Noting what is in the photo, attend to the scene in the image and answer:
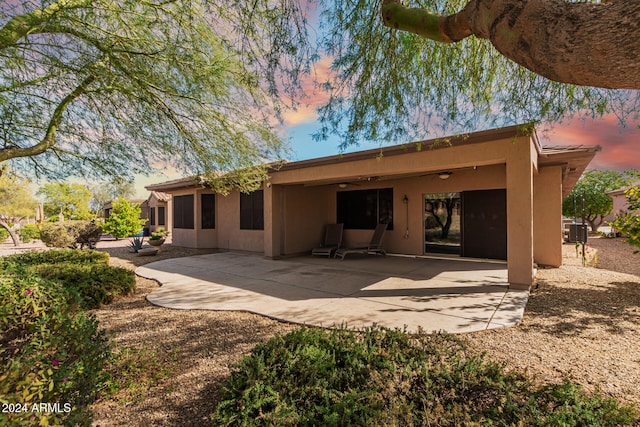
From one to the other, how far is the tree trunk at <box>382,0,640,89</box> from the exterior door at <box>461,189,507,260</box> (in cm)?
866

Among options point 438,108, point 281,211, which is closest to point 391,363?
point 438,108

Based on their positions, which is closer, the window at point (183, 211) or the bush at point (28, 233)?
the window at point (183, 211)

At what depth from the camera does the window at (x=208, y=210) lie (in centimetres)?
1376

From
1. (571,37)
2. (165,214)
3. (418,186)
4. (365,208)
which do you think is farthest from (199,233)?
(165,214)

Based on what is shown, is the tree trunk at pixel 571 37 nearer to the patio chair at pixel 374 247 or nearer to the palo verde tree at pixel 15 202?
the patio chair at pixel 374 247

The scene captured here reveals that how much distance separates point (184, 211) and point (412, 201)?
10717mm

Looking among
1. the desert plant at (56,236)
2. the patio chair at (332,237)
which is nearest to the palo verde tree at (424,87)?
the patio chair at (332,237)

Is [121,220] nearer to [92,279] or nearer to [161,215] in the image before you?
[161,215]

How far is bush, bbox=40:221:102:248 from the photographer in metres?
13.3

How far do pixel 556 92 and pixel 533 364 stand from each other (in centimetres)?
413

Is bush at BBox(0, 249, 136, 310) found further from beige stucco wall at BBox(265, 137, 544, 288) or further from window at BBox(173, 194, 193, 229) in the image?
window at BBox(173, 194, 193, 229)

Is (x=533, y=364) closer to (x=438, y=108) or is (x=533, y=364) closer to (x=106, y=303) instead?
(x=438, y=108)

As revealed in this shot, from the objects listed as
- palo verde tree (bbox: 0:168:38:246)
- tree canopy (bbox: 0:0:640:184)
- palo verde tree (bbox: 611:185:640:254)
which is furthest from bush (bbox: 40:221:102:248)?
palo verde tree (bbox: 611:185:640:254)

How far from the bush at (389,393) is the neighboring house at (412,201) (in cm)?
434
